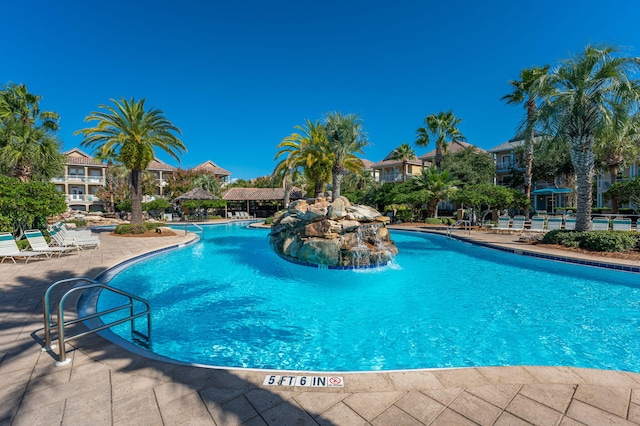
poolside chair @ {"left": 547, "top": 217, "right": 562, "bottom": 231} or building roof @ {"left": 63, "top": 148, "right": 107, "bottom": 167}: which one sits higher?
building roof @ {"left": 63, "top": 148, "right": 107, "bottom": 167}

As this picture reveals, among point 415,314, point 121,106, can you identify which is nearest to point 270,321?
point 415,314

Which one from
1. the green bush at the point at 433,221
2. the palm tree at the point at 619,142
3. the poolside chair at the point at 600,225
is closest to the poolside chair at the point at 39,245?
the palm tree at the point at 619,142

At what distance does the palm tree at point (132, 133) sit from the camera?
18062mm

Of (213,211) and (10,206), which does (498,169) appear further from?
(10,206)

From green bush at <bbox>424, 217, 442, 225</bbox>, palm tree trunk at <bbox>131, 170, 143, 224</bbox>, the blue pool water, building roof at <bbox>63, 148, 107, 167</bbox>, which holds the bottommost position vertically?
the blue pool water

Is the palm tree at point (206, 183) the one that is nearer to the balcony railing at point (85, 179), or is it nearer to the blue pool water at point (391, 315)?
the balcony railing at point (85, 179)

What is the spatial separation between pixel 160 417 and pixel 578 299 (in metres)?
9.41

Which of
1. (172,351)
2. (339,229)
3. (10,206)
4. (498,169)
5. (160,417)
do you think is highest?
(498,169)

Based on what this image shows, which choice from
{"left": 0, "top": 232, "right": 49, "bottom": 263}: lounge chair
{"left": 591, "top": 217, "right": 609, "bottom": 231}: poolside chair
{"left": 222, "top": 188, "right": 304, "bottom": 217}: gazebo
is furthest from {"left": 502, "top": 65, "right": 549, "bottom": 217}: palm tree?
{"left": 0, "top": 232, "right": 49, "bottom": 263}: lounge chair

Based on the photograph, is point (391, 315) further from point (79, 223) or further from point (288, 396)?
point (79, 223)

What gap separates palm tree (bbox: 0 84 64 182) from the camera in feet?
53.3

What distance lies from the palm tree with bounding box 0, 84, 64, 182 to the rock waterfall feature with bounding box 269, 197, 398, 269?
1598 centimetres

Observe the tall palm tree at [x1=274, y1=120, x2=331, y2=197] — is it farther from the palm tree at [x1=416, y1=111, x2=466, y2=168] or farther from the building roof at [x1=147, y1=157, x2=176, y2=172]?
the building roof at [x1=147, y1=157, x2=176, y2=172]

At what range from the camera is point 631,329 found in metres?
5.71
